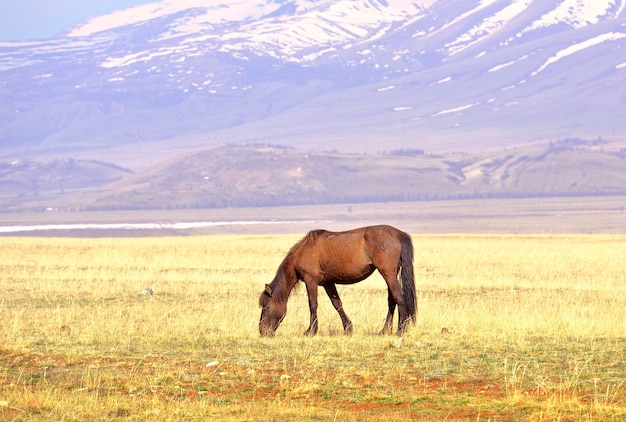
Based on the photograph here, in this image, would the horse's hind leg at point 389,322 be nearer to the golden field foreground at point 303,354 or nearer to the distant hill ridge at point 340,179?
the golden field foreground at point 303,354

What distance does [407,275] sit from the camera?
17000 millimetres

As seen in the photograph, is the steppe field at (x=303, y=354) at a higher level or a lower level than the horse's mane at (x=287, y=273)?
lower

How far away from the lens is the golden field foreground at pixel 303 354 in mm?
11516

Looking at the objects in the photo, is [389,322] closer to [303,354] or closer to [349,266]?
[349,266]

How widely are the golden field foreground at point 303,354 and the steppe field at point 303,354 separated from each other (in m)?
0.03

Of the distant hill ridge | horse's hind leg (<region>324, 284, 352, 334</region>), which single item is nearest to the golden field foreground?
horse's hind leg (<region>324, 284, 352, 334</region>)

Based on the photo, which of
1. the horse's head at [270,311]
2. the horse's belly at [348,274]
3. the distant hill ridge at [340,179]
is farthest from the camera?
the distant hill ridge at [340,179]

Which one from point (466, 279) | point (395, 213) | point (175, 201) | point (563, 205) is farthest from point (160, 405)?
point (175, 201)

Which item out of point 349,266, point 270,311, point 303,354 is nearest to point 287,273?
point 270,311

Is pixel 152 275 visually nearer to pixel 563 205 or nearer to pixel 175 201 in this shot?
pixel 563 205

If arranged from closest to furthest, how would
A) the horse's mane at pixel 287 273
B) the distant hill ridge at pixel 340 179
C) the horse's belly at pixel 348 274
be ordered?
the horse's belly at pixel 348 274, the horse's mane at pixel 287 273, the distant hill ridge at pixel 340 179

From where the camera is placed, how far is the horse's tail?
16969 mm

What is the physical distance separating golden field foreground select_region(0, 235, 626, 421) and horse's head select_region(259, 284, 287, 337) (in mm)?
328

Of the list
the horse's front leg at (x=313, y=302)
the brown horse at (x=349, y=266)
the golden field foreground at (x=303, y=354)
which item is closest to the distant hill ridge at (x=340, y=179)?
the golden field foreground at (x=303, y=354)
